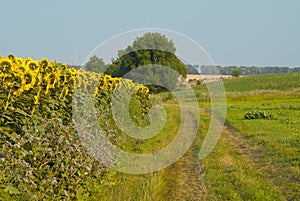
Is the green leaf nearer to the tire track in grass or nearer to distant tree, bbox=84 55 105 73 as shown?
the tire track in grass

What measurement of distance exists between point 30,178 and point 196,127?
15.0 metres

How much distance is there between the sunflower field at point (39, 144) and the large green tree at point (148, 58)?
29.9 metres

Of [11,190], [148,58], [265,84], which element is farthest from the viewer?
[265,84]

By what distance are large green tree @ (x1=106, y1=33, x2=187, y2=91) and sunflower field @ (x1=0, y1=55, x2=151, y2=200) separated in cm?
2991

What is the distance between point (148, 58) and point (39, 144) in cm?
4597

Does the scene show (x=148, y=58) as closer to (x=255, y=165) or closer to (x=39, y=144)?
(x=255, y=165)

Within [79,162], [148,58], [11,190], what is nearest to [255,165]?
[79,162]

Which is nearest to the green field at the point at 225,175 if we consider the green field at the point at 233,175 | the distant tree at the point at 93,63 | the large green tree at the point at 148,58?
the green field at the point at 233,175

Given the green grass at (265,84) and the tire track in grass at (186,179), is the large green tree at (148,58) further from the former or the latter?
the tire track in grass at (186,179)

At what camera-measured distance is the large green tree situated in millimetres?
47375

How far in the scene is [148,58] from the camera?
5122 centimetres

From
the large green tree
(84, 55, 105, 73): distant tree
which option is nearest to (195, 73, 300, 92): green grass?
the large green tree

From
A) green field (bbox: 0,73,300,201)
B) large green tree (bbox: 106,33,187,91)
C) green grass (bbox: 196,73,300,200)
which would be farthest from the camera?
large green tree (bbox: 106,33,187,91)

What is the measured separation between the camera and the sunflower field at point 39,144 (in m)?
5.09
